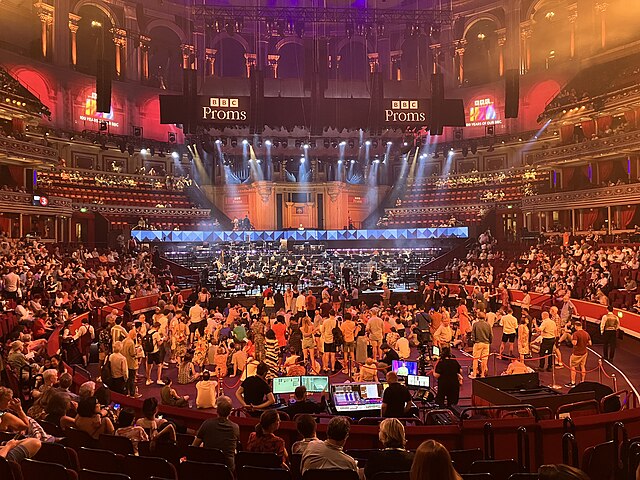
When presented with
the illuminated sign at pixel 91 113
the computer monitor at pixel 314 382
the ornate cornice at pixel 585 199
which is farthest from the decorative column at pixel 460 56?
the computer monitor at pixel 314 382

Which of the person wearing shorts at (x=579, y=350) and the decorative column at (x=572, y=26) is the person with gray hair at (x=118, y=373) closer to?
the person wearing shorts at (x=579, y=350)

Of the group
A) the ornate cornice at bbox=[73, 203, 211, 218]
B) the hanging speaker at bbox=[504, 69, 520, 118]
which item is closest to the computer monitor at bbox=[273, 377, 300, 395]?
the hanging speaker at bbox=[504, 69, 520, 118]

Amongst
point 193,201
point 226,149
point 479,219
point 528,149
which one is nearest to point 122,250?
point 193,201

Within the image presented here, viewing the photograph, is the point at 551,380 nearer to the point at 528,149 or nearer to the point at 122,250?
the point at 122,250

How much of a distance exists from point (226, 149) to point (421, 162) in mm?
15593

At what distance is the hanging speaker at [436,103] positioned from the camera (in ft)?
74.6

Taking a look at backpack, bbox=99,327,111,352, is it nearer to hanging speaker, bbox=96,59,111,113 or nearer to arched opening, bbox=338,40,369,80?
hanging speaker, bbox=96,59,111,113

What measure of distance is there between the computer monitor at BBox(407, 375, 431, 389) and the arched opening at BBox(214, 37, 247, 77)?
3829 centimetres

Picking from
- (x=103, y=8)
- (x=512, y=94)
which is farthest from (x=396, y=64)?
(x=103, y=8)

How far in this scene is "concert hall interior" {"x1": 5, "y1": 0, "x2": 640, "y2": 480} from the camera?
6523 mm

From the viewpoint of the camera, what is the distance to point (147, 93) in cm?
4253

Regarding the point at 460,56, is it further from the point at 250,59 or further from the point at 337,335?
the point at 337,335

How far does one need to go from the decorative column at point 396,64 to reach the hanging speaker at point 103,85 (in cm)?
2605

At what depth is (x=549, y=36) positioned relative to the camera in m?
39.4
